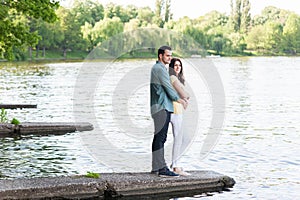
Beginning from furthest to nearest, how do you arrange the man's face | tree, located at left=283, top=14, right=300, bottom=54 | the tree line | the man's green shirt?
tree, located at left=283, top=14, right=300, bottom=54 < the tree line < the man's face < the man's green shirt

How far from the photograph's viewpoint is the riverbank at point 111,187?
1137cm

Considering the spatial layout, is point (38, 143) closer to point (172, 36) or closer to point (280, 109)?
point (172, 36)

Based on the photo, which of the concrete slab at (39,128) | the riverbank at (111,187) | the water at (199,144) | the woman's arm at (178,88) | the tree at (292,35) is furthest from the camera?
the tree at (292,35)

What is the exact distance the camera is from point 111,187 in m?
12.0

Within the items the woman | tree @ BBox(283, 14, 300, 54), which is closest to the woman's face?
the woman

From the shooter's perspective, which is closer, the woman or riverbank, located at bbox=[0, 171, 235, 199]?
riverbank, located at bbox=[0, 171, 235, 199]

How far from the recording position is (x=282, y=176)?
47.3 ft

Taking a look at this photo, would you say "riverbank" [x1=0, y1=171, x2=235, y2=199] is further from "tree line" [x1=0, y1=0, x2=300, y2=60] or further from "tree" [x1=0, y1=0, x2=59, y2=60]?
"tree line" [x1=0, y1=0, x2=300, y2=60]

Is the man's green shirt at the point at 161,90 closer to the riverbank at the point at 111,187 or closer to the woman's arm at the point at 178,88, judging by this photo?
the woman's arm at the point at 178,88

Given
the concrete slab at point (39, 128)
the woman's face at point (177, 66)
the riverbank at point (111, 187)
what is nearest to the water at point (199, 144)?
the riverbank at point (111, 187)

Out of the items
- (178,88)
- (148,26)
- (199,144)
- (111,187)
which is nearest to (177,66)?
(178,88)

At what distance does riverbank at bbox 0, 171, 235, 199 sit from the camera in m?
11.4

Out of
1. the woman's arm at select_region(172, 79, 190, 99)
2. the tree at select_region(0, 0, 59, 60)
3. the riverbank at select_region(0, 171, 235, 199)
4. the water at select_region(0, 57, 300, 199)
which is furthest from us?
the tree at select_region(0, 0, 59, 60)

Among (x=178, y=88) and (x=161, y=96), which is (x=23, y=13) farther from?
(x=161, y=96)
